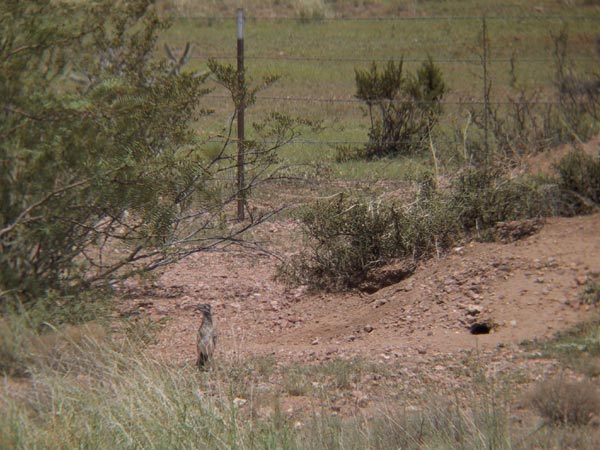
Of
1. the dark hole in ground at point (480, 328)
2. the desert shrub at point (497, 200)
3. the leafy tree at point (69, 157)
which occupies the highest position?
the leafy tree at point (69, 157)

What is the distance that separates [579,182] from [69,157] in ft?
14.4

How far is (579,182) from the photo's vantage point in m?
7.91

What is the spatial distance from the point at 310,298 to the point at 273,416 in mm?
3245

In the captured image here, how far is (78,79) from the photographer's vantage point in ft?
27.8

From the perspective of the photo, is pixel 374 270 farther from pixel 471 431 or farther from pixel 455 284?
pixel 471 431

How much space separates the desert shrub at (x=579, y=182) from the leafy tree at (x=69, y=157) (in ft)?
10.4

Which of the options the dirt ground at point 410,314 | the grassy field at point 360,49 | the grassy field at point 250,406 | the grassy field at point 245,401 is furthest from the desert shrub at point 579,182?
the grassy field at point 360,49

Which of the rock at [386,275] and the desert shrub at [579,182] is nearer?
the rock at [386,275]

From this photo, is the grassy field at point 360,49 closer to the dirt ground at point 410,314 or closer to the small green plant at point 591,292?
the dirt ground at point 410,314

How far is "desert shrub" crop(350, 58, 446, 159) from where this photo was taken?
12875 mm

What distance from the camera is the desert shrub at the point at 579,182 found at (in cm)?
784

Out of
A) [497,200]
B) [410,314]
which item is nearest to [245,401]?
[410,314]

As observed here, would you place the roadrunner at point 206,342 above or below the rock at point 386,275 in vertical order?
above

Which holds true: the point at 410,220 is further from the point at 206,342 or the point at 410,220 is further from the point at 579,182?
the point at 206,342
